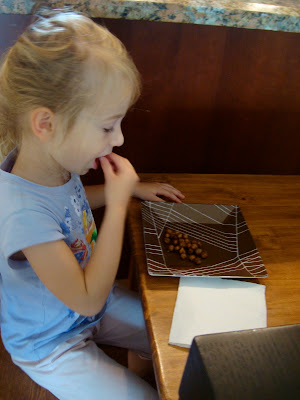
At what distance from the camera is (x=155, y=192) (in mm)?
1103

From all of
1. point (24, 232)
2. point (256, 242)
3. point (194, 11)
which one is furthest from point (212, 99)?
point (24, 232)

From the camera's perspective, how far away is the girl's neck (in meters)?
0.83

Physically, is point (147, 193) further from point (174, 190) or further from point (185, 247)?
point (185, 247)

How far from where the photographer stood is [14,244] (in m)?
0.75

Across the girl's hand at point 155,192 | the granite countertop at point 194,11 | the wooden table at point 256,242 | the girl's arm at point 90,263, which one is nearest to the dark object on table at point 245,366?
the wooden table at point 256,242

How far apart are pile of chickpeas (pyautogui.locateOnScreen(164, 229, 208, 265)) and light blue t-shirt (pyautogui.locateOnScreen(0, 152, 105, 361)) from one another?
0.66ft

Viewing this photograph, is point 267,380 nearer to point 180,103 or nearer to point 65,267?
point 65,267

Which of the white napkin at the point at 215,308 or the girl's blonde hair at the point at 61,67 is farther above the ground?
the girl's blonde hair at the point at 61,67

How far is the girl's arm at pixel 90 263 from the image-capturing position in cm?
77

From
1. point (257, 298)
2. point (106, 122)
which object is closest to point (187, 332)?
point (257, 298)

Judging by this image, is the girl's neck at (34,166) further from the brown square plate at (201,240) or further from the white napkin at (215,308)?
the white napkin at (215,308)

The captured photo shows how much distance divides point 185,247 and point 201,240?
0.22 ft

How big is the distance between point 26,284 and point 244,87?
869 mm

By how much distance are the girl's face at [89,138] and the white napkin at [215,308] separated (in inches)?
12.9
